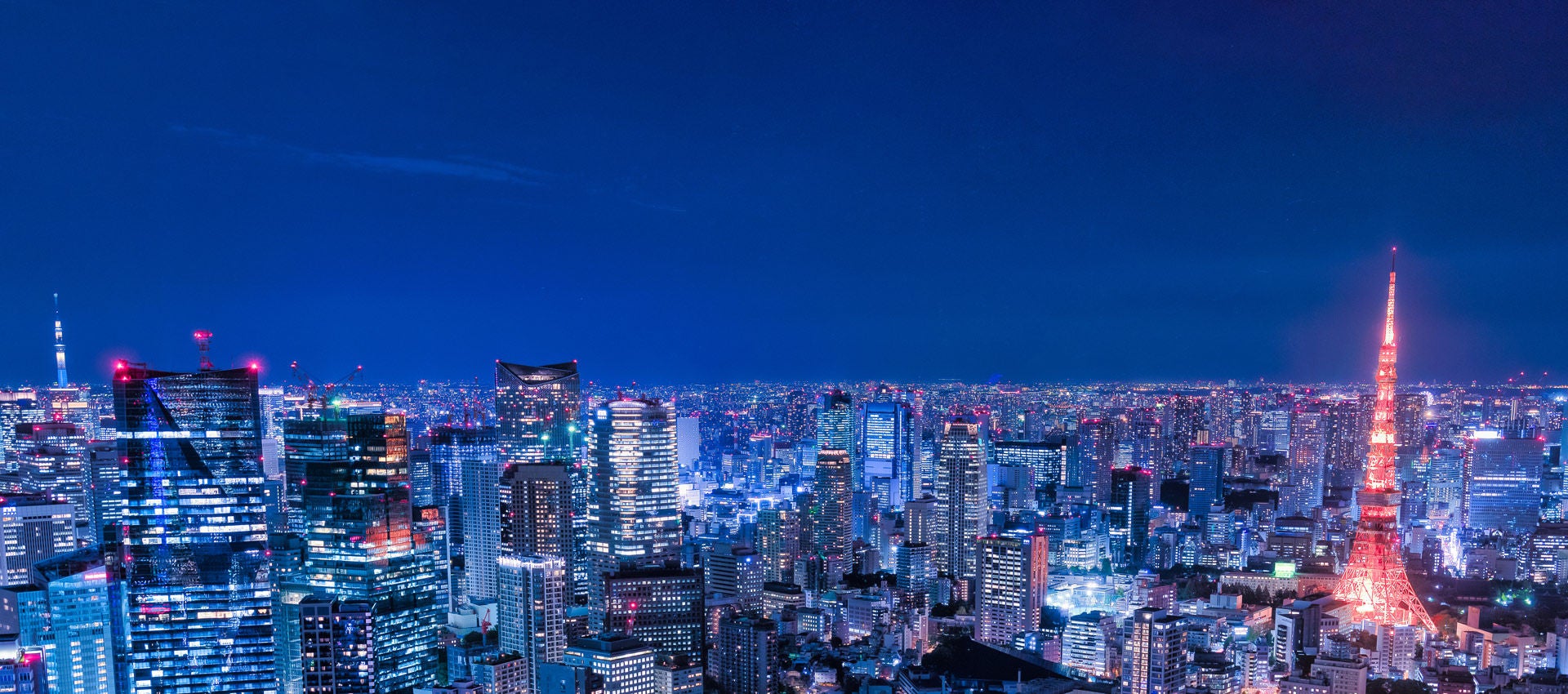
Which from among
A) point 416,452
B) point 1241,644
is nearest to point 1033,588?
point 1241,644

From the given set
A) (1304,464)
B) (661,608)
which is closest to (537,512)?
(661,608)

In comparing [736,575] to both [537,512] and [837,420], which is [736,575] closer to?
[537,512]

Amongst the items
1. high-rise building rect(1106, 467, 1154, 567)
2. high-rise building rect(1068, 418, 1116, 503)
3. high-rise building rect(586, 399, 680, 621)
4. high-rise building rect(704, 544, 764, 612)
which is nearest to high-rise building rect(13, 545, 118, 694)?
high-rise building rect(586, 399, 680, 621)

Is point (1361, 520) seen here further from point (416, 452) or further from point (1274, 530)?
point (416, 452)

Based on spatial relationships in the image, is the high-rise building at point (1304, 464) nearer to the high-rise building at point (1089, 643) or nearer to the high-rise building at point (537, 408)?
the high-rise building at point (1089, 643)

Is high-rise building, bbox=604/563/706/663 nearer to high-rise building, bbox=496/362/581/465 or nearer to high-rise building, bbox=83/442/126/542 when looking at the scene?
high-rise building, bbox=83/442/126/542

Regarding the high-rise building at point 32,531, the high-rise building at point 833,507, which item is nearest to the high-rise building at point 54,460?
the high-rise building at point 32,531
